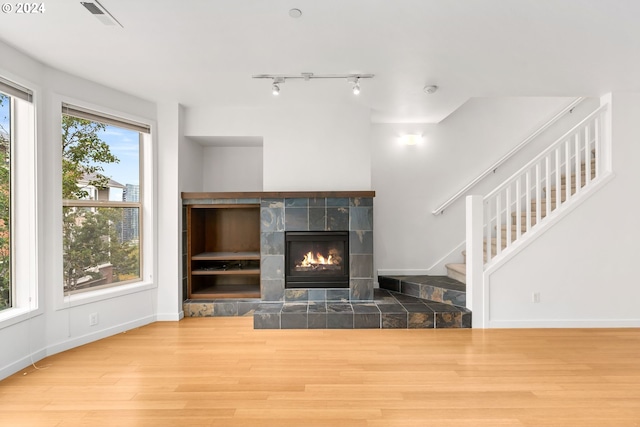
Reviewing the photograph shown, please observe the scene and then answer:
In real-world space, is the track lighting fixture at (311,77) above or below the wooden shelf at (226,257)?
above

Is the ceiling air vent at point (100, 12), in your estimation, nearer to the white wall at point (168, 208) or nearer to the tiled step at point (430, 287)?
the white wall at point (168, 208)

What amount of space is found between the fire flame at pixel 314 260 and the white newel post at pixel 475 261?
156 cm

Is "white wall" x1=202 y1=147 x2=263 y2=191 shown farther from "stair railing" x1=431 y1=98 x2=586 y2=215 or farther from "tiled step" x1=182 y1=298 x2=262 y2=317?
"stair railing" x1=431 y1=98 x2=586 y2=215

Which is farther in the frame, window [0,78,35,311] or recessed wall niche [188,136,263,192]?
recessed wall niche [188,136,263,192]

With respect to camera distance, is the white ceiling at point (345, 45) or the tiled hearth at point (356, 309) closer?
the white ceiling at point (345, 45)

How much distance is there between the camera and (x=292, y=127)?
3867 mm

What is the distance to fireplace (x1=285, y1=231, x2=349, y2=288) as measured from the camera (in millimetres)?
3820

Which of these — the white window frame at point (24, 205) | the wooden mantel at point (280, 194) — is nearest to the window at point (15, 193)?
the white window frame at point (24, 205)

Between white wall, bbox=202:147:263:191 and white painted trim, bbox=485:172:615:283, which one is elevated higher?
white wall, bbox=202:147:263:191

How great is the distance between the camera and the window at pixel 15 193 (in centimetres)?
259

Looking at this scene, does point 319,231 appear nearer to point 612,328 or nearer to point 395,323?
point 395,323

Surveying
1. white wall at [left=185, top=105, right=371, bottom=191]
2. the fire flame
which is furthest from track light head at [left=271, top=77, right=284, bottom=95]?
the fire flame

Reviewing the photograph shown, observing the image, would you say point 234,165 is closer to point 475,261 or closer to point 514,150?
point 475,261

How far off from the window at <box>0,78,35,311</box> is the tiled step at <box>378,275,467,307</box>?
3.80 m
